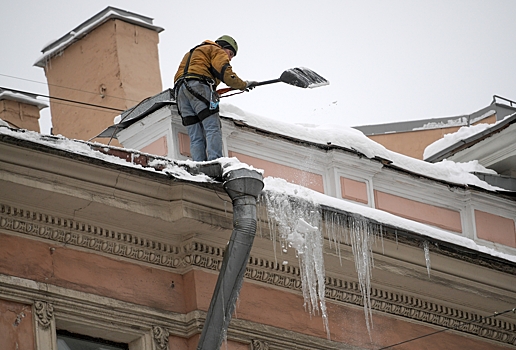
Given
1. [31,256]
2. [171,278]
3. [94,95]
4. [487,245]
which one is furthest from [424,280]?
[94,95]

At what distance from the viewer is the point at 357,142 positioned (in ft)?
50.5

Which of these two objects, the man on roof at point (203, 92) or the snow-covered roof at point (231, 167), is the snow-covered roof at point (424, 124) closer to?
the snow-covered roof at point (231, 167)

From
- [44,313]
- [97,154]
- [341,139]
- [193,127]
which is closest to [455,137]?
[341,139]

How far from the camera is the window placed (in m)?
12.5

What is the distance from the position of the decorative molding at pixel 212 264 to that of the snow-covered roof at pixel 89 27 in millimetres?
5215

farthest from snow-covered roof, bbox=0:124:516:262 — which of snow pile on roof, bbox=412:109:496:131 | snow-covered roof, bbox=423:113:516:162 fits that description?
snow pile on roof, bbox=412:109:496:131

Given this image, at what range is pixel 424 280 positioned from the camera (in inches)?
576

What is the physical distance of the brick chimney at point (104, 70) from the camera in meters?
17.9

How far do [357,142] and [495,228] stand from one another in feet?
6.20

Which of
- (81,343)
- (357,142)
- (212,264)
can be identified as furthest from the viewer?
(357,142)

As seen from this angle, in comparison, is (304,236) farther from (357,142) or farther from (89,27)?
(89,27)

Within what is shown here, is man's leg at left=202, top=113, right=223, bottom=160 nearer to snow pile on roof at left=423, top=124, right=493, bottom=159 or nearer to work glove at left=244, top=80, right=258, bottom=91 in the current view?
work glove at left=244, top=80, right=258, bottom=91

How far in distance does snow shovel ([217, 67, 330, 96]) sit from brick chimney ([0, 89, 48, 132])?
164 inches

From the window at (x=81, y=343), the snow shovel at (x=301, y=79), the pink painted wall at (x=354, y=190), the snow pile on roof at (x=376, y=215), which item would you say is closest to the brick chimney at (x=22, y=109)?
the snow shovel at (x=301, y=79)
